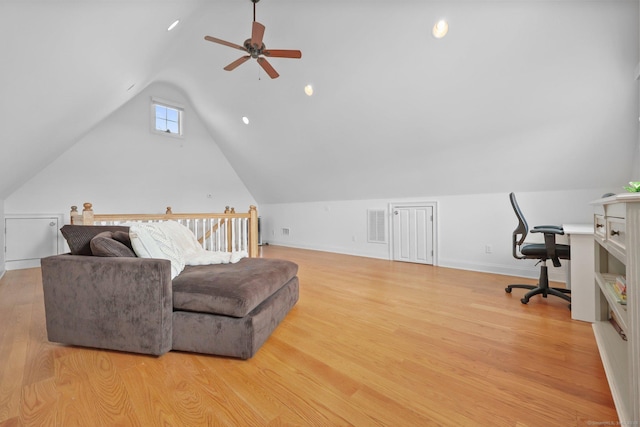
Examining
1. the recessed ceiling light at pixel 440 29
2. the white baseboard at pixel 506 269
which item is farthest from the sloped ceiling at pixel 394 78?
the white baseboard at pixel 506 269

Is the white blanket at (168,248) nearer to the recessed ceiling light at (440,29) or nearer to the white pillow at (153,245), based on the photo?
the white pillow at (153,245)

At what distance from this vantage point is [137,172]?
5.55 meters

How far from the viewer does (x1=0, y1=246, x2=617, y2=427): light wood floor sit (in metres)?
1.16

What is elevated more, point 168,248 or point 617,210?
point 617,210

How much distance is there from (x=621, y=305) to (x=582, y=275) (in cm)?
111

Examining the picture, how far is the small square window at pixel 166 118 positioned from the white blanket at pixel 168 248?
4594mm

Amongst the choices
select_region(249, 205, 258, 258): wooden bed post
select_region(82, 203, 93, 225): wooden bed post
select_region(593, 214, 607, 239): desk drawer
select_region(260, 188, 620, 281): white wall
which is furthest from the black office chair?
select_region(82, 203, 93, 225): wooden bed post

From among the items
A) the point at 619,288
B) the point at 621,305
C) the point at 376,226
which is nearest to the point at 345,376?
the point at 621,305

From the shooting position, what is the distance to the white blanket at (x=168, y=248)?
1.81 metres

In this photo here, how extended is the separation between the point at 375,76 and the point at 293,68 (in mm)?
1219

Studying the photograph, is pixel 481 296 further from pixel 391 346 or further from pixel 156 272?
pixel 156 272

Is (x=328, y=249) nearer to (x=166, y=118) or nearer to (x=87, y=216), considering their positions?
(x=87, y=216)

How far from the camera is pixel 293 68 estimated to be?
12.1 ft

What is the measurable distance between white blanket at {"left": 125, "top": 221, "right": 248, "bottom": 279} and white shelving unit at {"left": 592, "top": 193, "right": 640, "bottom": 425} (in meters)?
2.30
